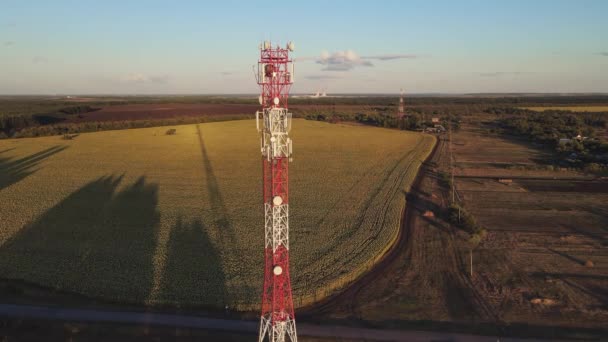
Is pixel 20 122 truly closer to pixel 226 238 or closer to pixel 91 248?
pixel 91 248

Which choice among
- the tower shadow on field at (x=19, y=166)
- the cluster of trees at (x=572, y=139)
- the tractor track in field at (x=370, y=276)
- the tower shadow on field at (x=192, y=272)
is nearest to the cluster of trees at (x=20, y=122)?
the tower shadow on field at (x=19, y=166)

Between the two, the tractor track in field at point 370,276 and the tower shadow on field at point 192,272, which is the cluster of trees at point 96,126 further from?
the tractor track in field at point 370,276

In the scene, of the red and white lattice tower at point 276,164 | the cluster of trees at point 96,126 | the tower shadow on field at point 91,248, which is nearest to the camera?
the red and white lattice tower at point 276,164

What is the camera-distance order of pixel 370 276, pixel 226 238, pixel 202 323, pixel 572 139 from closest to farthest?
pixel 202 323 < pixel 370 276 < pixel 226 238 < pixel 572 139

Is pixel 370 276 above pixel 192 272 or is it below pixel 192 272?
below

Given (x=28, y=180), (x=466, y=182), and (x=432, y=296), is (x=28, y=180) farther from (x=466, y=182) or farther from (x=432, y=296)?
(x=466, y=182)

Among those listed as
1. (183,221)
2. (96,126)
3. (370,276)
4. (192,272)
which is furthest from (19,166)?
(370,276)
